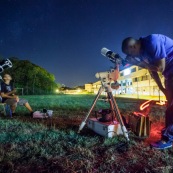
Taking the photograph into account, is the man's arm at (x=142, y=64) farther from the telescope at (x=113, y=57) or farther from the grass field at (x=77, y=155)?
the grass field at (x=77, y=155)

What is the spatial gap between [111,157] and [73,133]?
1581mm

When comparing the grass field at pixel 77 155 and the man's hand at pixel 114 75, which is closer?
the grass field at pixel 77 155

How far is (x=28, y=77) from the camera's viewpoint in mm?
52844

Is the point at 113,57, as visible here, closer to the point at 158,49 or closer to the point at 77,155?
the point at 158,49

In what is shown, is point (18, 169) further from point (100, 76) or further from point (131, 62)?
point (131, 62)

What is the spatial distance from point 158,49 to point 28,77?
52746 mm

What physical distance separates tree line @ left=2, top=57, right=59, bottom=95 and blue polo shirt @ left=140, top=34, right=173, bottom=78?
1944 inches

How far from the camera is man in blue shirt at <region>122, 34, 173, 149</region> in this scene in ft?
10.1

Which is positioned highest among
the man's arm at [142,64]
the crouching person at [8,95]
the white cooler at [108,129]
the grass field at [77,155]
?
the man's arm at [142,64]

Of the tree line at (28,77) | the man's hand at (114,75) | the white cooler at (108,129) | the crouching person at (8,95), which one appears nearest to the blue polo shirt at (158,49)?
the man's hand at (114,75)

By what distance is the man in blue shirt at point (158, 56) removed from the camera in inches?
121

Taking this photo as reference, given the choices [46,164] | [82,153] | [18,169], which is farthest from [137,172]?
[18,169]

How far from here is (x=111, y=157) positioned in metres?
2.91

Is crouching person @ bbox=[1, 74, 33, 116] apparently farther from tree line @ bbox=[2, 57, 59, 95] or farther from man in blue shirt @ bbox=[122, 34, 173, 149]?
tree line @ bbox=[2, 57, 59, 95]
